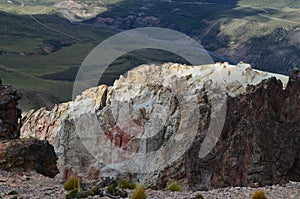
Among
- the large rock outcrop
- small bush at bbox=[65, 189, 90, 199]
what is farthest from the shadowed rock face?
small bush at bbox=[65, 189, 90, 199]

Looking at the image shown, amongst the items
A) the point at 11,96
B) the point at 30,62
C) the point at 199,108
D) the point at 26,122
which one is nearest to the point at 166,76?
the point at 199,108

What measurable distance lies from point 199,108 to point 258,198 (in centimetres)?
2993

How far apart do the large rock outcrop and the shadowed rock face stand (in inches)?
422

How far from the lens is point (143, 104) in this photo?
5062 centimetres

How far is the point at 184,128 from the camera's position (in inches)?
1764

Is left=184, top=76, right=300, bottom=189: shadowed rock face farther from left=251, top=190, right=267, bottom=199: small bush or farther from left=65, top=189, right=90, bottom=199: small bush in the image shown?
left=65, top=189, right=90, bottom=199: small bush

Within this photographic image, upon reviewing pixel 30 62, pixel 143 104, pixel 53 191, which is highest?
pixel 53 191

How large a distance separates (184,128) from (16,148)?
21.6 metres

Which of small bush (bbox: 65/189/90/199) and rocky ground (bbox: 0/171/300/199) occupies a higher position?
small bush (bbox: 65/189/90/199)

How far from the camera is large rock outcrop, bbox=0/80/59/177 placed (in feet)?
81.6

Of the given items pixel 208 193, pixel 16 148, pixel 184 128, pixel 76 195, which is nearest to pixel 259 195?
pixel 208 193

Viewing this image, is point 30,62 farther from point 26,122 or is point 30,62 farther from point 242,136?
point 242,136

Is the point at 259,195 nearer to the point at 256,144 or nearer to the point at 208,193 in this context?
the point at 208,193

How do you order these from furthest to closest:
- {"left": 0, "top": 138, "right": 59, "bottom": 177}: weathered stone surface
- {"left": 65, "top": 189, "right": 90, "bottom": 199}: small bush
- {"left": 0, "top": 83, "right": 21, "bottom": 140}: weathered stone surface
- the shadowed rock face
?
the shadowed rock face
{"left": 0, "top": 83, "right": 21, "bottom": 140}: weathered stone surface
{"left": 0, "top": 138, "right": 59, "bottom": 177}: weathered stone surface
{"left": 65, "top": 189, "right": 90, "bottom": 199}: small bush
